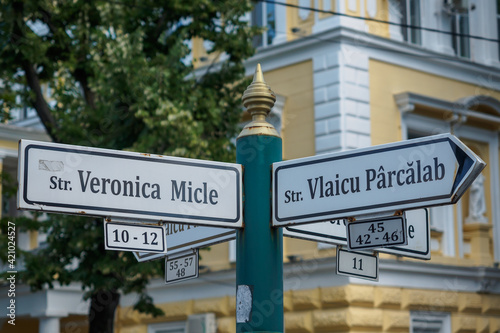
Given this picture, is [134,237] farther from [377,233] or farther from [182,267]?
[377,233]

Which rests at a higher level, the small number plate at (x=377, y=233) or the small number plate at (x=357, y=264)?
the small number plate at (x=377, y=233)

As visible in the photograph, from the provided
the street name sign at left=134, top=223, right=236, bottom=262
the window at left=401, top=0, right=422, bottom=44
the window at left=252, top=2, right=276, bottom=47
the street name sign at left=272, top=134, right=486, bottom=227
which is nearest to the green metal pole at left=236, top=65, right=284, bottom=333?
the street name sign at left=272, top=134, right=486, bottom=227

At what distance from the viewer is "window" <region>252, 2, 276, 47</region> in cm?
1622

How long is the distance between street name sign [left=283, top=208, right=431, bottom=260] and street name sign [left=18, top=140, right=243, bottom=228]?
1.56 ft

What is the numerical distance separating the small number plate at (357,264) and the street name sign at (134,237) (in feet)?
3.41

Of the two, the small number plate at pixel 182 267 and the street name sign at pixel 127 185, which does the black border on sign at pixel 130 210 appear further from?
the small number plate at pixel 182 267

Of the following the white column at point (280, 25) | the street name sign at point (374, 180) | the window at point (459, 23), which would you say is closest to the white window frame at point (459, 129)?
the window at point (459, 23)

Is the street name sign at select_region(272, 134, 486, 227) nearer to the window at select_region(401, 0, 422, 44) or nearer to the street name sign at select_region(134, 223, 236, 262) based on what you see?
the street name sign at select_region(134, 223, 236, 262)

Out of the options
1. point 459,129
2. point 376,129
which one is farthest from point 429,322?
point 459,129

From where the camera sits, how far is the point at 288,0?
15.9 metres

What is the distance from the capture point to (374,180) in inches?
154

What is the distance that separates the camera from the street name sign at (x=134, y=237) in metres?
3.95

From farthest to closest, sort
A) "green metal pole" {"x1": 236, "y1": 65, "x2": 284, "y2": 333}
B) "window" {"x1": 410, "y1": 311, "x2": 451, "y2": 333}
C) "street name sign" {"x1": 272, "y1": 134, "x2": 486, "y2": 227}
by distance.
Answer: "window" {"x1": 410, "y1": 311, "x2": 451, "y2": 333} → "green metal pole" {"x1": 236, "y1": 65, "x2": 284, "y2": 333} → "street name sign" {"x1": 272, "y1": 134, "x2": 486, "y2": 227}

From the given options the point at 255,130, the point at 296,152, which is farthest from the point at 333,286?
the point at 255,130
